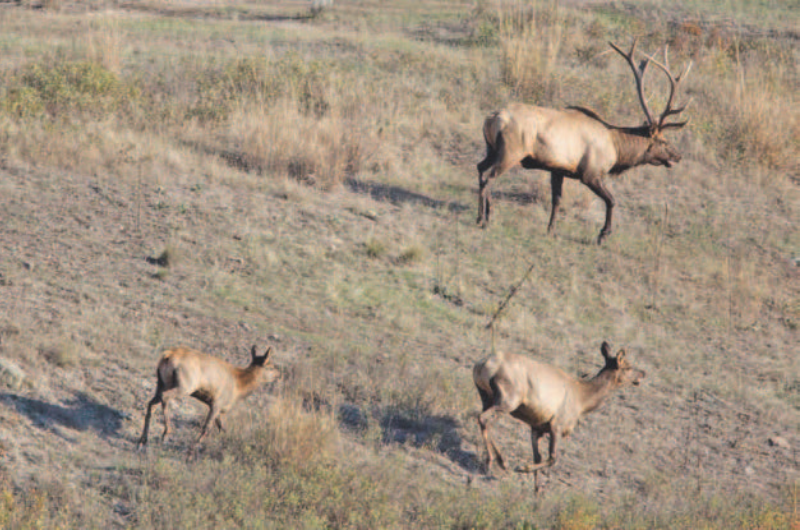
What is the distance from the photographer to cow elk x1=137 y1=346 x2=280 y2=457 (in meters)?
8.55

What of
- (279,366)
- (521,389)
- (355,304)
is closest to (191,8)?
(355,304)

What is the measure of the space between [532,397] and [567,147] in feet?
21.7

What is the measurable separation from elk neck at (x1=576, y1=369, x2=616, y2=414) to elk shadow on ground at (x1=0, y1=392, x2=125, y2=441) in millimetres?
3825

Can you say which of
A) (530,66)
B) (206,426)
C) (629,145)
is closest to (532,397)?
(206,426)

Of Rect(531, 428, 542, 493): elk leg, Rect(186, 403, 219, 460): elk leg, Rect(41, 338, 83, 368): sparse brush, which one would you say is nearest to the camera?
Rect(186, 403, 219, 460): elk leg

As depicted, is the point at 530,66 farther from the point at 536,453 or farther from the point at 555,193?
the point at 536,453

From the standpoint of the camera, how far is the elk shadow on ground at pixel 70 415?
9008 millimetres

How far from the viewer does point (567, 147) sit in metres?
Answer: 15.4

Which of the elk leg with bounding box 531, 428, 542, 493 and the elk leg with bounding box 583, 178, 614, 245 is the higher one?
the elk leg with bounding box 583, 178, 614, 245

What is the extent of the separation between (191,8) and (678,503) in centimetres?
2297

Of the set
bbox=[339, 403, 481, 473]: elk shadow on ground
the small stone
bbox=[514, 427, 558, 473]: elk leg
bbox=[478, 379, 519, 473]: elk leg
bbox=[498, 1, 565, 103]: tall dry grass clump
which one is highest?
bbox=[498, 1, 565, 103]: tall dry grass clump

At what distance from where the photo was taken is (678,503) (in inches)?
385

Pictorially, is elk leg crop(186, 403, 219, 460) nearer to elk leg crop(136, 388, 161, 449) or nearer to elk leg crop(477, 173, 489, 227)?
elk leg crop(136, 388, 161, 449)

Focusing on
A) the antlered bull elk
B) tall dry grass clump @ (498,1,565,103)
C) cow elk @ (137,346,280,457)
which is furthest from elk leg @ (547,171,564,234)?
cow elk @ (137,346,280,457)
